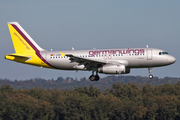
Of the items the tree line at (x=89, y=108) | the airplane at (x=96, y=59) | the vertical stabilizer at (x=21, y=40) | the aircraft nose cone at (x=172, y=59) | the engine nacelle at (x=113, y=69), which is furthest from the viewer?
the tree line at (x=89, y=108)

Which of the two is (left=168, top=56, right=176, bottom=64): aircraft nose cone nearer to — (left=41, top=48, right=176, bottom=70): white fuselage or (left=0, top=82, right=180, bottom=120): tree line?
(left=41, top=48, right=176, bottom=70): white fuselage

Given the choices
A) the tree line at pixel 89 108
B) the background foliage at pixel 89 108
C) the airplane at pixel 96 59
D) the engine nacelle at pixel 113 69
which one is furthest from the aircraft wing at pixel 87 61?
the tree line at pixel 89 108

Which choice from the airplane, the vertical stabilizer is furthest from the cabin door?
the vertical stabilizer

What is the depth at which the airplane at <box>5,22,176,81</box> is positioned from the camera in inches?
2319

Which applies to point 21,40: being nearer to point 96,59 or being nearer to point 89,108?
point 96,59

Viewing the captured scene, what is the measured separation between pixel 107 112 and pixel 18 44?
100 metres

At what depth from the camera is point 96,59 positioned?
60.7 meters

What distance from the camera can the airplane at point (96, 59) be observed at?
2319 inches

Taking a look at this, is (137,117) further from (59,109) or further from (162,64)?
(162,64)

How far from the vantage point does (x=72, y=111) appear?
16288cm

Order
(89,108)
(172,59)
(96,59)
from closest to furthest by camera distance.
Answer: (172,59)
(96,59)
(89,108)

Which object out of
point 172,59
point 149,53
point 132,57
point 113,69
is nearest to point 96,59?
point 113,69

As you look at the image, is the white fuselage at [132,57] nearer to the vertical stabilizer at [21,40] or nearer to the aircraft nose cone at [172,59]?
the aircraft nose cone at [172,59]

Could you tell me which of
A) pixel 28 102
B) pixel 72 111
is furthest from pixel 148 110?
pixel 28 102
